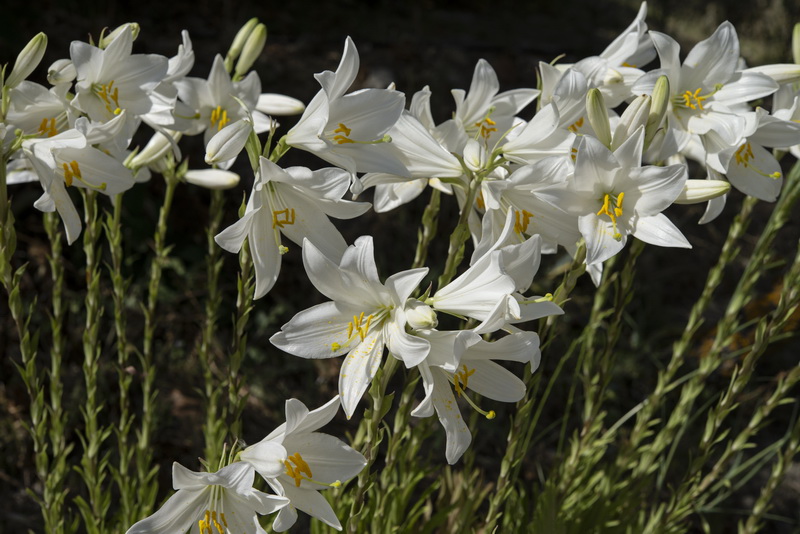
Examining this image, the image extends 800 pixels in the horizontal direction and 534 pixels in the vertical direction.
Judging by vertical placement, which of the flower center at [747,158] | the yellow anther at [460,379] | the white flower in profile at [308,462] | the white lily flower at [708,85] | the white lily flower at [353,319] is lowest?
the white flower in profile at [308,462]

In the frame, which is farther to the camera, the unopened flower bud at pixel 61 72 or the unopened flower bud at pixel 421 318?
the unopened flower bud at pixel 61 72

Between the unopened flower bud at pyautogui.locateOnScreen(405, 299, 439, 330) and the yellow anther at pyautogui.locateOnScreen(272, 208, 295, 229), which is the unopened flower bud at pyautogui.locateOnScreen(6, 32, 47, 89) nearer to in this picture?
the yellow anther at pyautogui.locateOnScreen(272, 208, 295, 229)

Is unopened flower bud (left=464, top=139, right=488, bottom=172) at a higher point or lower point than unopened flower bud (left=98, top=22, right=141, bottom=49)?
lower

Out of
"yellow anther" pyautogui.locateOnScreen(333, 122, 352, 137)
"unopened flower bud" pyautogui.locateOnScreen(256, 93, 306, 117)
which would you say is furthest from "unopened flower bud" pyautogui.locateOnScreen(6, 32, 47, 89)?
"yellow anther" pyautogui.locateOnScreen(333, 122, 352, 137)

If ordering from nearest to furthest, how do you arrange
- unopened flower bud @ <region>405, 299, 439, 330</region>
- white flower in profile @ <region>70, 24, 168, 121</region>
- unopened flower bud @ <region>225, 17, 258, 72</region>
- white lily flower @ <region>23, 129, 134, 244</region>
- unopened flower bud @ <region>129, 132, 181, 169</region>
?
unopened flower bud @ <region>405, 299, 439, 330</region>
white lily flower @ <region>23, 129, 134, 244</region>
white flower in profile @ <region>70, 24, 168, 121</region>
unopened flower bud @ <region>129, 132, 181, 169</region>
unopened flower bud @ <region>225, 17, 258, 72</region>

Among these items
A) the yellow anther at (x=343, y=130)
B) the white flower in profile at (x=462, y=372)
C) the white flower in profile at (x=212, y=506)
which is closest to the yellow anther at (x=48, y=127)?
the yellow anther at (x=343, y=130)

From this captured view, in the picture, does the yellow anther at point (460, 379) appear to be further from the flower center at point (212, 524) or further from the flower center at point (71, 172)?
the flower center at point (71, 172)

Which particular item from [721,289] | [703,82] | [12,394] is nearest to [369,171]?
[703,82]
